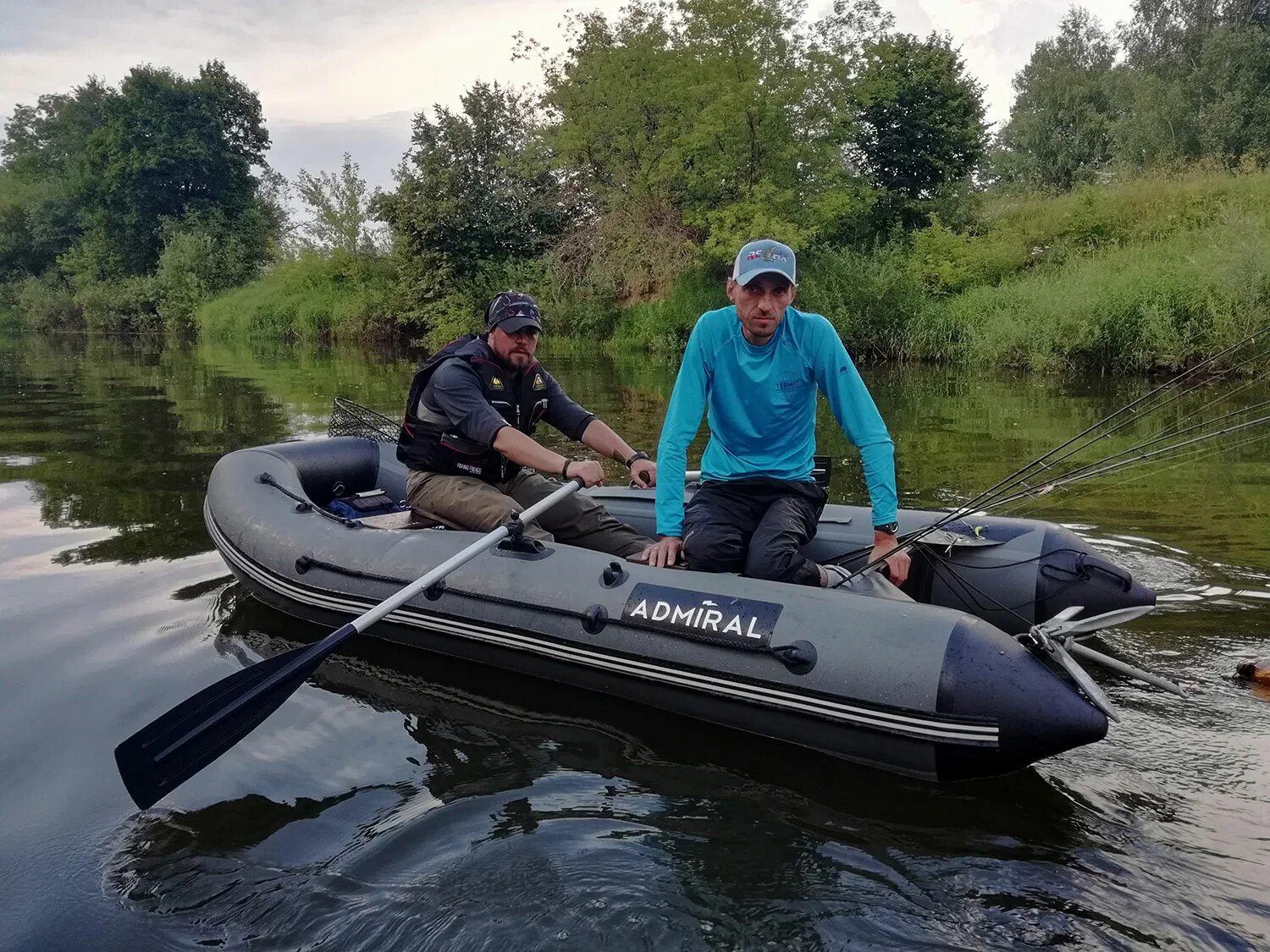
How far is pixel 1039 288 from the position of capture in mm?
13906

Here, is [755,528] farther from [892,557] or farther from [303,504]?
[303,504]

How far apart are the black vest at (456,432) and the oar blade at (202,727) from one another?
1378 millimetres

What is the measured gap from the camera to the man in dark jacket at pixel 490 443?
404 centimetres

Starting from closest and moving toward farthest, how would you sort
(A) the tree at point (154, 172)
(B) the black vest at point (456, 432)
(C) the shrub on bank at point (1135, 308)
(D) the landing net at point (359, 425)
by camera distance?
1. (B) the black vest at point (456, 432)
2. (D) the landing net at point (359, 425)
3. (C) the shrub on bank at point (1135, 308)
4. (A) the tree at point (154, 172)

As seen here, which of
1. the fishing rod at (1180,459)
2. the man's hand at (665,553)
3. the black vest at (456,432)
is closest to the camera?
the man's hand at (665,553)

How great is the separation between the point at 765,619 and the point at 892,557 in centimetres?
65

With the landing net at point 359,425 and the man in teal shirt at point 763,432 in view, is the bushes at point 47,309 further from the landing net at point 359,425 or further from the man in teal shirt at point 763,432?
the man in teal shirt at point 763,432

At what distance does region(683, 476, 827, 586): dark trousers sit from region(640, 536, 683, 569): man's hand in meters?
0.04

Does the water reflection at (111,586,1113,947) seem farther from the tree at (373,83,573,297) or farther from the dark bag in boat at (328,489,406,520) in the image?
the tree at (373,83,573,297)

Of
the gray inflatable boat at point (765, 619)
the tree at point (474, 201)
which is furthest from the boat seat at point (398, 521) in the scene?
the tree at point (474, 201)

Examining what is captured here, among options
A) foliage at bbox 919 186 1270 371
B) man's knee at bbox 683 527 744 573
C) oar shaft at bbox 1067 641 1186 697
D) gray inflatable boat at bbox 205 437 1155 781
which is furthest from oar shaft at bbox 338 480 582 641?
foliage at bbox 919 186 1270 371

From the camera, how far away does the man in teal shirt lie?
10.5ft

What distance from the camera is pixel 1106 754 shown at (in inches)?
112

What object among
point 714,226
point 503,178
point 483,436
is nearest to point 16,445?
point 483,436
